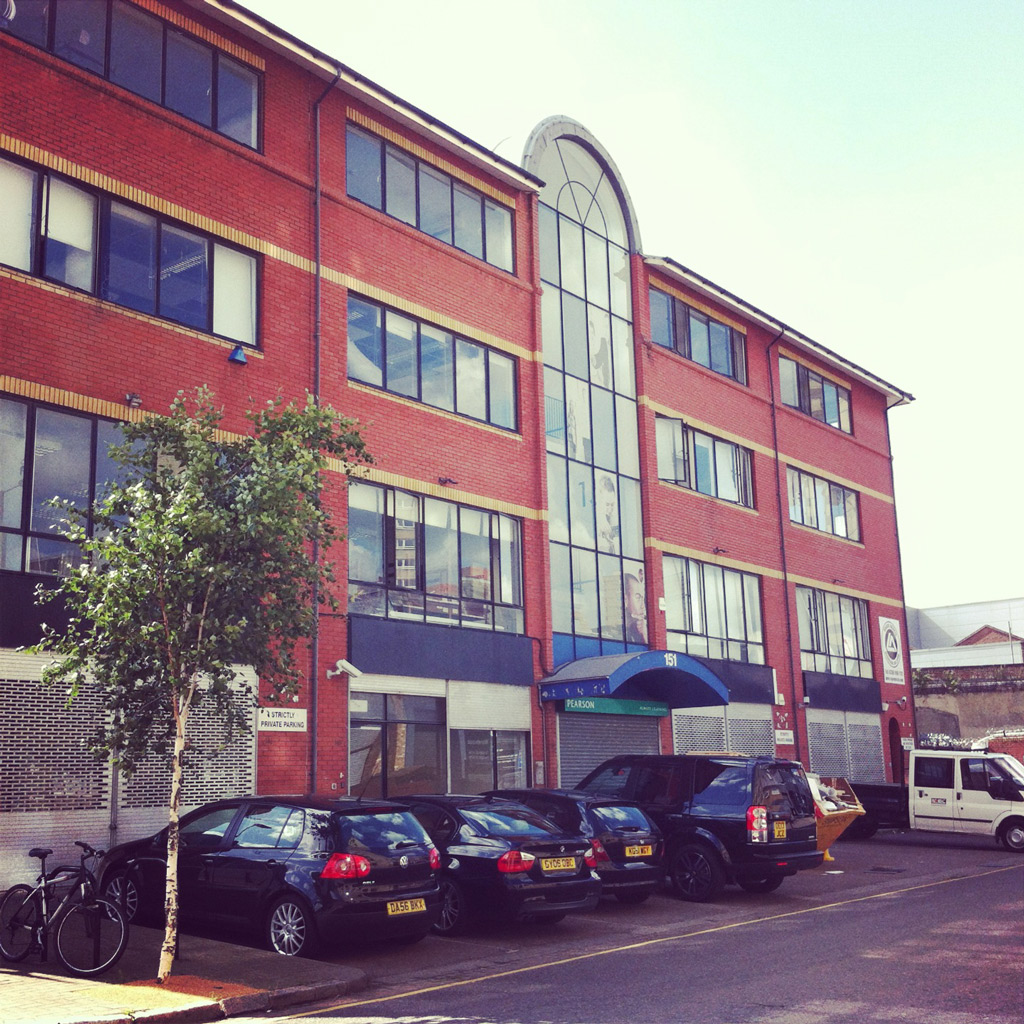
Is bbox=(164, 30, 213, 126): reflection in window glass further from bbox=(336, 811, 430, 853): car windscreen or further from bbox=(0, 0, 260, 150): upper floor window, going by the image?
bbox=(336, 811, 430, 853): car windscreen

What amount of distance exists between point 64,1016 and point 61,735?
22.1 ft

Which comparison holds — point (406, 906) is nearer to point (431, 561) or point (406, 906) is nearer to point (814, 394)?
point (431, 561)

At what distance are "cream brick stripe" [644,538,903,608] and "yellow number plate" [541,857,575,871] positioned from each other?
13226 millimetres

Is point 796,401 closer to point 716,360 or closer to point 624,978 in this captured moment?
point 716,360

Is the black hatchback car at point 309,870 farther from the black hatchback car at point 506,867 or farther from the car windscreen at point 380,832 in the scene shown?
the black hatchback car at point 506,867

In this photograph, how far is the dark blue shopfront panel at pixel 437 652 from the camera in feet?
59.5

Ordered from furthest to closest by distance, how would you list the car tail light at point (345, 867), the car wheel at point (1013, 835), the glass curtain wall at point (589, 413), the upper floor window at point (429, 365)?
the glass curtain wall at point (589, 413), the car wheel at point (1013, 835), the upper floor window at point (429, 365), the car tail light at point (345, 867)

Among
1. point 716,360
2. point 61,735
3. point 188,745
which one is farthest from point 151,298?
point 716,360

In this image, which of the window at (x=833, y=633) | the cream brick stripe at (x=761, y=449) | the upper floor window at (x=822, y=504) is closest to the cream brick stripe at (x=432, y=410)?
the cream brick stripe at (x=761, y=449)

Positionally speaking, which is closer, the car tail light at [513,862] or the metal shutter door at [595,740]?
the car tail light at [513,862]

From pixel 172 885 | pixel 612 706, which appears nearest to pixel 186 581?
pixel 172 885

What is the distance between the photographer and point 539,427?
2259cm

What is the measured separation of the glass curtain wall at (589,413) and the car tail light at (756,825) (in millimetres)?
7540

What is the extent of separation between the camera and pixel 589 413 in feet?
79.6
